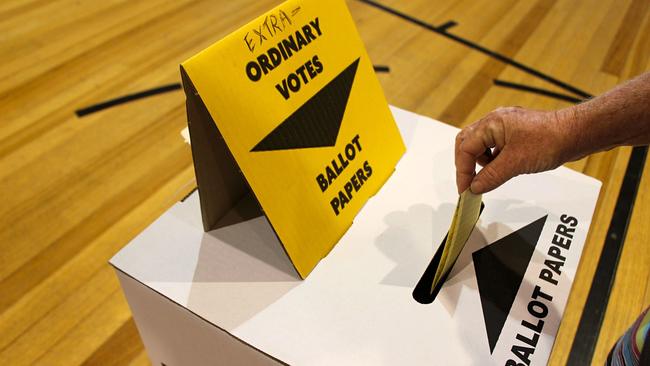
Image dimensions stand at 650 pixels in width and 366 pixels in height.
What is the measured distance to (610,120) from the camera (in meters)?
0.59

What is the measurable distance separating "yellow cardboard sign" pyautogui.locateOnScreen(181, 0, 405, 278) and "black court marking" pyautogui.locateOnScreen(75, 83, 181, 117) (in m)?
1.22

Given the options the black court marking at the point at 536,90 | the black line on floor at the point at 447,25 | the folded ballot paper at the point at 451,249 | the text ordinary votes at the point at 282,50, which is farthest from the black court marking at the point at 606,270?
the black line on floor at the point at 447,25

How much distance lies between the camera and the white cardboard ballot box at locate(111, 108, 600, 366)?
1.99 feet

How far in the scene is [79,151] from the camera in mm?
1541

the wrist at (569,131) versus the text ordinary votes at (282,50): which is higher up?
the text ordinary votes at (282,50)

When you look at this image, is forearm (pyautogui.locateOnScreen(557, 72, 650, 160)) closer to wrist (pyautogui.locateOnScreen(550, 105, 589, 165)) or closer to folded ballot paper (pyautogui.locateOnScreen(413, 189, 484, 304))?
wrist (pyautogui.locateOnScreen(550, 105, 589, 165))

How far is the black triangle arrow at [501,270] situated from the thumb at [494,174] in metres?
0.14

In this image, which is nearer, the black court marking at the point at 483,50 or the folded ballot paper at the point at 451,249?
the folded ballot paper at the point at 451,249

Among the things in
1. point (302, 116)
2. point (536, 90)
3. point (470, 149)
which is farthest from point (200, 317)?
point (536, 90)

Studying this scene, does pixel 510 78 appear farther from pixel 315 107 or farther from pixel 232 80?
pixel 232 80

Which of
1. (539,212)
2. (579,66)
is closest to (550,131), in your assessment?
(539,212)

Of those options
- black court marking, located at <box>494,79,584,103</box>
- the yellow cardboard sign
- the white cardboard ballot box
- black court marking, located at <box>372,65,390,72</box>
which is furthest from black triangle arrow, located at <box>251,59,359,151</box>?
black court marking, located at <box>494,79,584,103</box>

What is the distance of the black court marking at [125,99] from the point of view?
1702mm

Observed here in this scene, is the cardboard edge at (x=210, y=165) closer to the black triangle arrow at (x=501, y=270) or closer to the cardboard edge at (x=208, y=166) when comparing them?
the cardboard edge at (x=208, y=166)
